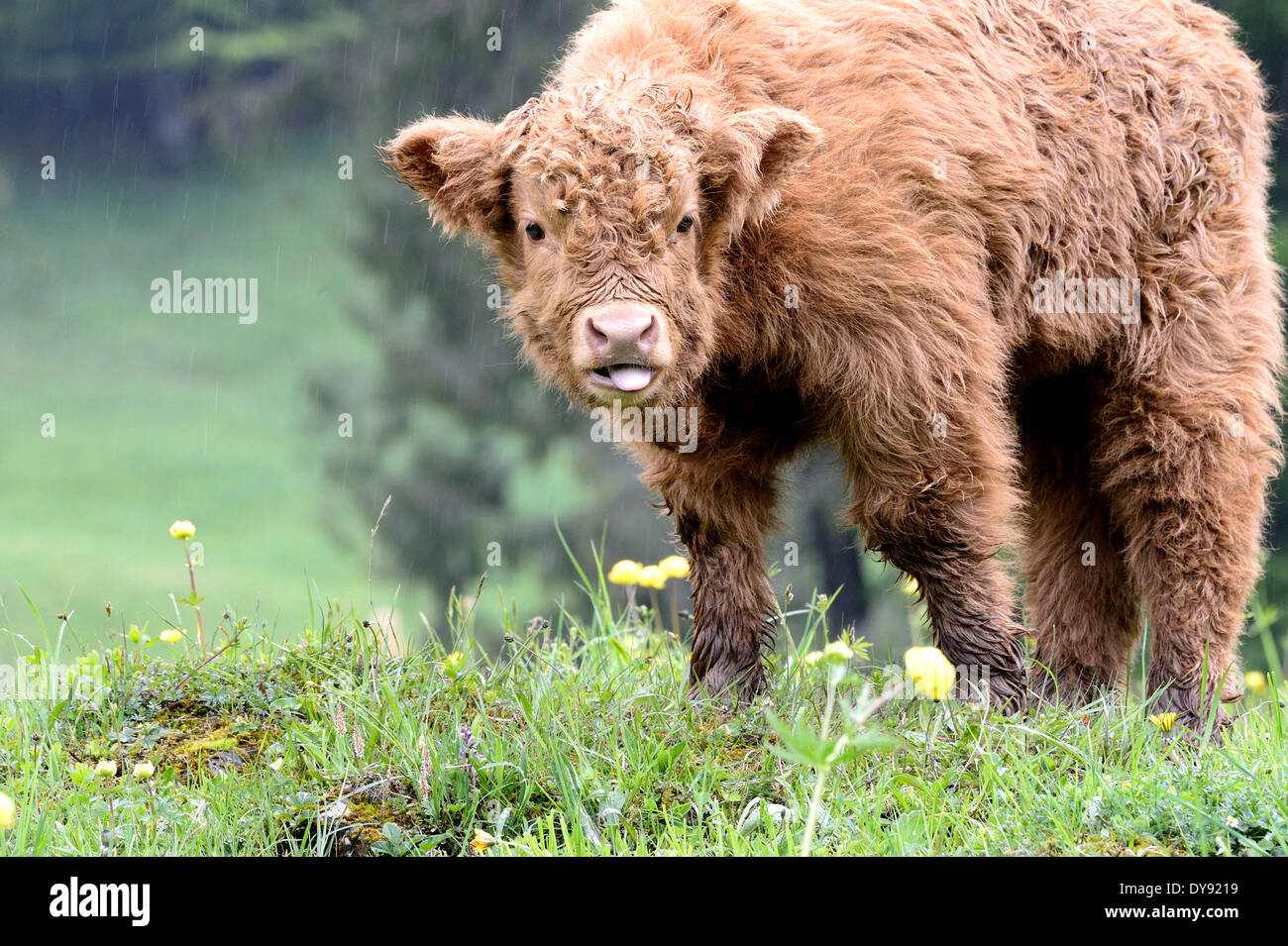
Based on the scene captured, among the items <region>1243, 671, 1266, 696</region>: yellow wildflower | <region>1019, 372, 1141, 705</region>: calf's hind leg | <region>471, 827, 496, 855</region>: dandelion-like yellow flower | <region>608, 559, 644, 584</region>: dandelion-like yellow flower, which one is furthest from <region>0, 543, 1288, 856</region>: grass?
<region>1243, 671, 1266, 696</region>: yellow wildflower

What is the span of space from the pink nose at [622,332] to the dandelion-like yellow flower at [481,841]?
1463 mm

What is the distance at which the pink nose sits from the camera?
408cm

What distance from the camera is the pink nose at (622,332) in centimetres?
408

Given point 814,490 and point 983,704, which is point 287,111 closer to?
point 814,490

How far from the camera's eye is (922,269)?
4.64 m

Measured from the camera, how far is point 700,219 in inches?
177

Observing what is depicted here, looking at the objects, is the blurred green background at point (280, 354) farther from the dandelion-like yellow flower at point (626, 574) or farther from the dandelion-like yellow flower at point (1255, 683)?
the dandelion-like yellow flower at point (1255, 683)

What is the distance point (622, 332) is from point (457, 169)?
0.98 meters

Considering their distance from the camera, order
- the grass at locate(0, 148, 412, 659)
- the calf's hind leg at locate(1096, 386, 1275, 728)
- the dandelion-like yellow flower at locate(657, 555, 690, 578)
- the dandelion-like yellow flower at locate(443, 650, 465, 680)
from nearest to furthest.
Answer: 1. the dandelion-like yellow flower at locate(443, 650, 465, 680)
2. the calf's hind leg at locate(1096, 386, 1275, 728)
3. the dandelion-like yellow flower at locate(657, 555, 690, 578)
4. the grass at locate(0, 148, 412, 659)

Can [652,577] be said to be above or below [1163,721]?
above

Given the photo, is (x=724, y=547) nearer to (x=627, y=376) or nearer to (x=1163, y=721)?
(x=627, y=376)

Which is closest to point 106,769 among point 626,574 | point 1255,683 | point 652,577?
point 626,574

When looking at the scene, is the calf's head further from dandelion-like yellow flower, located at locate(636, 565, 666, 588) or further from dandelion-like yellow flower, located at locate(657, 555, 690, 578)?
dandelion-like yellow flower, located at locate(657, 555, 690, 578)

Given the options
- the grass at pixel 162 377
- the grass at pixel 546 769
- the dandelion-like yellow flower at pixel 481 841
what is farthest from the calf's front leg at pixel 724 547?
the grass at pixel 162 377
